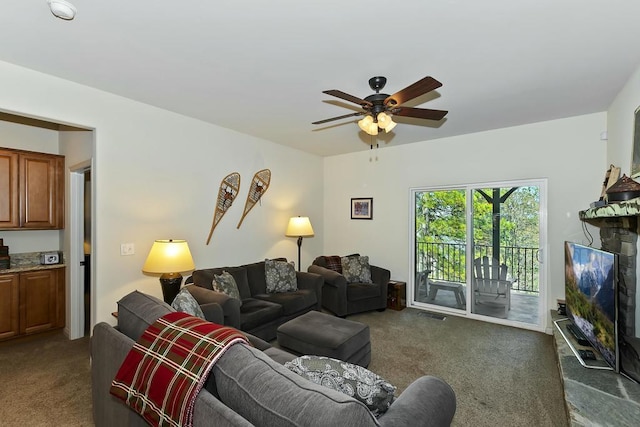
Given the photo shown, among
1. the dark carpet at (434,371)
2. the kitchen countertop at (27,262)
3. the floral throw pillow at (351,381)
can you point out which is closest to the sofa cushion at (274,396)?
the floral throw pillow at (351,381)

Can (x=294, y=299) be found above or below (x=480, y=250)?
below

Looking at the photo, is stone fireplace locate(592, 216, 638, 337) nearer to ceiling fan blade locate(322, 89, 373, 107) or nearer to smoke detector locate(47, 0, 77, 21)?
ceiling fan blade locate(322, 89, 373, 107)

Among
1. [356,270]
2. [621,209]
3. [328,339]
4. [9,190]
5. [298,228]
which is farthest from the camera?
[298,228]

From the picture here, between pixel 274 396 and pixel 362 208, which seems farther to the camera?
pixel 362 208

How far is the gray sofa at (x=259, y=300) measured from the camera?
3.11 m

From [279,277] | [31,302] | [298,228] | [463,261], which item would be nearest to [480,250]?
[463,261]

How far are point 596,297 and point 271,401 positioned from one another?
2587 mm

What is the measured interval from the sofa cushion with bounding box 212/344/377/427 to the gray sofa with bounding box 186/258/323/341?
1.83 meters

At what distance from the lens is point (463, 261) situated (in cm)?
462

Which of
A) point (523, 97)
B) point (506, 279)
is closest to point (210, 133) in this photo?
point (523, 97)

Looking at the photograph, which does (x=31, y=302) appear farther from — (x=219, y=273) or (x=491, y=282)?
(x=491, y=282)

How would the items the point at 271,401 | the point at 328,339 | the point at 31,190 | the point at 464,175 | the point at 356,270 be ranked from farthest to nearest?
the point at 356,270
the point at 464,175
the point at 31,190
the point at 328,339
the point at 271,401

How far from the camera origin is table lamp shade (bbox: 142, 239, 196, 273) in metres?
2.96

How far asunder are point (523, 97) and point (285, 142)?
315 centimetres
